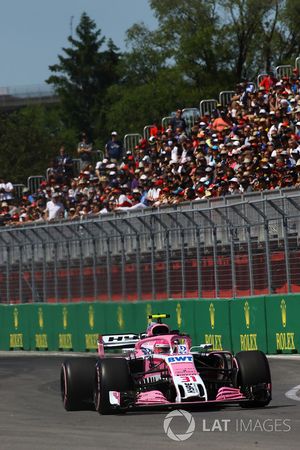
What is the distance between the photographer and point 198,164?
93.6 ft

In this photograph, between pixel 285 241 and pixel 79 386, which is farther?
pixel 285 241

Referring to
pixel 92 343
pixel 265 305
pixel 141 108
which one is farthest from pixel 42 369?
pixel 141 108

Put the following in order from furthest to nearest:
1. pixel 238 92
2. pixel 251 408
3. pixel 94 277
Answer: pixel 238 92
pixel 94 277
pixel 251 408

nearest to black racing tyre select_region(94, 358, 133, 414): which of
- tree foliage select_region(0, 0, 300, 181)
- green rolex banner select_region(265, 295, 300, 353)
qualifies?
green rolex banner select_region(265, 295, 300, 353)

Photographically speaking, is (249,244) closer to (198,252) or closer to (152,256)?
(198,252)

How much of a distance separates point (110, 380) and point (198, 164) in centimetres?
1519

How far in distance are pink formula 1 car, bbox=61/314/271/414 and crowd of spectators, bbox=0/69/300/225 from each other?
9.42 m

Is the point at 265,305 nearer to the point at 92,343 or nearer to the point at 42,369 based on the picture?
the point at 42,369

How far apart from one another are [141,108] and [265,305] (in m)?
50.4

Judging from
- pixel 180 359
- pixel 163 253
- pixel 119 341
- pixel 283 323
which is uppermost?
pixel 163 253

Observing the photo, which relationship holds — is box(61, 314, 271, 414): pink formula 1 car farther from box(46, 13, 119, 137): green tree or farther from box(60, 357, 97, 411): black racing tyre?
box(46, 13, 119, 137): green tree

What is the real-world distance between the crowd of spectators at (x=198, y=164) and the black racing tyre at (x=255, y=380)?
389 inches

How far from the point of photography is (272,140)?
2656cm

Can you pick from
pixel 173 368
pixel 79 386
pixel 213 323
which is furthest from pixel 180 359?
pixel 213 323
